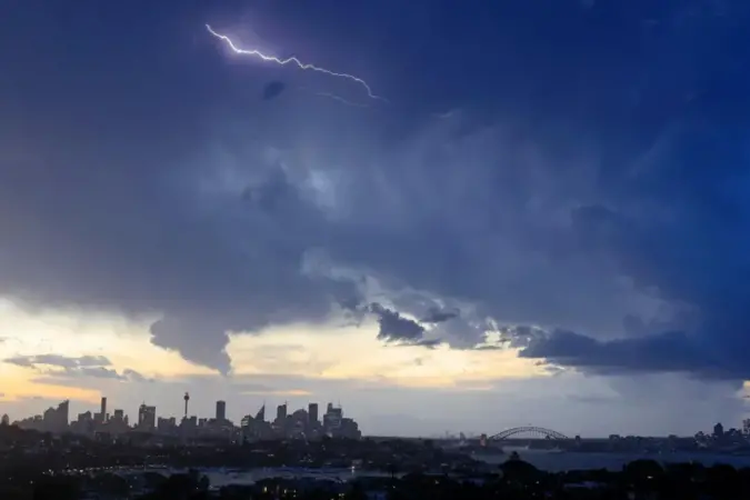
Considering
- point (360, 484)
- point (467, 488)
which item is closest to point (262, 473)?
point (360, 484)

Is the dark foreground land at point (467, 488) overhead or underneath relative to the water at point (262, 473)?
overhead

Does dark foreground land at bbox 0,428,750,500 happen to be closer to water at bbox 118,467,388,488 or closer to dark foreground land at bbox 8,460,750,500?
dark foreground land at bbox 8,460,750,500

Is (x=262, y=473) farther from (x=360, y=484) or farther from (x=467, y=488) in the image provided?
(x=467, y=488)

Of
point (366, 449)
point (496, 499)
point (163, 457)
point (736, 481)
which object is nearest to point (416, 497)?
point (496, 499)

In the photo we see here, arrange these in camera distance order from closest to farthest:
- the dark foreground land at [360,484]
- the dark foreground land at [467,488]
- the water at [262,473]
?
the dark foreground land at [467,488]
the dark foreground land at [360,484]
the water at [262,473]

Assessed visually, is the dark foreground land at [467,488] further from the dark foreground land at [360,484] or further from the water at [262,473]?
the water at [262,473]

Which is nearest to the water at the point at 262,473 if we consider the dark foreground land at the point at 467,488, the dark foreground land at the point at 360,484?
the dark foreground land at the point at 360,484

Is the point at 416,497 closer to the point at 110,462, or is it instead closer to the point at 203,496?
the point at 203,496

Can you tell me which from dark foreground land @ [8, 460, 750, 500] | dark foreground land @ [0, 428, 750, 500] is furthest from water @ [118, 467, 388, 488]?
dark foreground land @ [8, 460, 750, 500]

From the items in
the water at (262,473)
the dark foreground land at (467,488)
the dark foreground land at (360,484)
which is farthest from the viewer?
the water at (262,473)

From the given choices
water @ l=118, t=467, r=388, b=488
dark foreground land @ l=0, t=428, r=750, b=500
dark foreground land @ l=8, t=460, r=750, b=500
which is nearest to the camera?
dark foreground land @ l=8, t=460, r=750, b=500

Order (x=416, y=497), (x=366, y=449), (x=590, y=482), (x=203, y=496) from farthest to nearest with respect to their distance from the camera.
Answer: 1. (x=366, y=449)
2. (x=590, y=482)
3. (x=416, y=497)
4. (x=203, y=496)
